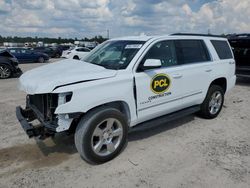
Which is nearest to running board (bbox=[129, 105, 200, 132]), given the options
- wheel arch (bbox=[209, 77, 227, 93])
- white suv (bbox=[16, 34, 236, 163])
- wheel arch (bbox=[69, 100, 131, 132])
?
white suv (bbox=[16, 34, 236, 163])

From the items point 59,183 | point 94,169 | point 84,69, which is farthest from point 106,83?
point 59,183

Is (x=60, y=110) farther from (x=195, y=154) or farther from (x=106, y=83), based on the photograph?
(x=195, y=154)

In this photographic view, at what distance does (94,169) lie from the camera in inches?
141

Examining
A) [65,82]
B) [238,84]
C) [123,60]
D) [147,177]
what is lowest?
[147,177]

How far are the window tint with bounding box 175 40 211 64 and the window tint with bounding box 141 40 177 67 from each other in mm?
148

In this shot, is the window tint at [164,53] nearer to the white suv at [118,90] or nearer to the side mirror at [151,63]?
the white suv at [118,90]

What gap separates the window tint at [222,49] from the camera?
5.61 m

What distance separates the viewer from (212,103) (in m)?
5.66

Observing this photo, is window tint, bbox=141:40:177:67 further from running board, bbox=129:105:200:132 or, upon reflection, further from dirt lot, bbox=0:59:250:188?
dirt lot, bbox=0:59:250:188

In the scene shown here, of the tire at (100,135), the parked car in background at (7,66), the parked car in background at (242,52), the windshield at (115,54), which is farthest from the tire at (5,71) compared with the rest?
the parked car in background at (242,52)

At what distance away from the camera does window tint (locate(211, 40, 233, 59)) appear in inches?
221

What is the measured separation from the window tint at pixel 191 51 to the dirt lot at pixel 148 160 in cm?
144

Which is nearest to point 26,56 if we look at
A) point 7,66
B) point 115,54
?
point 7,66

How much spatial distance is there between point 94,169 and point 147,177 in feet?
2.59
